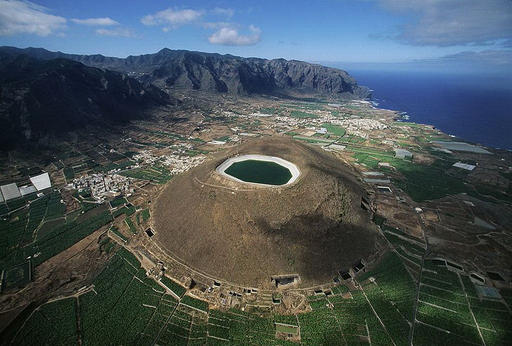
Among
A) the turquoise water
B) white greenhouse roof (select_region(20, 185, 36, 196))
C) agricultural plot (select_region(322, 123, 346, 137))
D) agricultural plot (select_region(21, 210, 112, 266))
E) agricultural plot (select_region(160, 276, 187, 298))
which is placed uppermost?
the turquoise water

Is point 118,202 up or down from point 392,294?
down

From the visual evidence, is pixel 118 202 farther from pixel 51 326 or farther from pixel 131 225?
pixel 51 326

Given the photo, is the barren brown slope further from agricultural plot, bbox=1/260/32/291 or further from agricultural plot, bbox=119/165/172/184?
agricultural plot, bbox=119/165/172/184

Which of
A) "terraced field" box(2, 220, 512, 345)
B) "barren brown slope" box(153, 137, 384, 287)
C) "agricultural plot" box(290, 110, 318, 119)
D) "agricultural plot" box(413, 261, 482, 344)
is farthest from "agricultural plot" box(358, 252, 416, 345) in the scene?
"agricultural plot" box(290, 110, 318, 119)

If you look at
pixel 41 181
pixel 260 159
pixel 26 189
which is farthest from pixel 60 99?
pixel 260 159

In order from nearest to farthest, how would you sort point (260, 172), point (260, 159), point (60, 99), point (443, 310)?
point (443, 310) < point (260, 172) < point (260, 159) < point (60, 99)

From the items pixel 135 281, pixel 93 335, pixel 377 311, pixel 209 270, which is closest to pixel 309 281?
pixel 377 311

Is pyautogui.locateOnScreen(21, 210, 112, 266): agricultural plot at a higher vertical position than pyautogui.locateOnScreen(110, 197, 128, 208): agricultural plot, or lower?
higher
